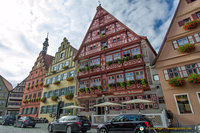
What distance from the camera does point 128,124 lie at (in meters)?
7.98

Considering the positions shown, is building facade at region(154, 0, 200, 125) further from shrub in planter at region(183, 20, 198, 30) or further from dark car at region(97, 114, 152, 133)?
dark car at region(97, 114, 152, 133)

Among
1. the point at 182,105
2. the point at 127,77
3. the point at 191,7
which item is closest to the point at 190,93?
the point at 182,105

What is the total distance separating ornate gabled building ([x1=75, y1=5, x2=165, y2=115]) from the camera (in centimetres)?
1521

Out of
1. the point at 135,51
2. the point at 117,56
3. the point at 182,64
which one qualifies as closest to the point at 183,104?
the point at 182,64

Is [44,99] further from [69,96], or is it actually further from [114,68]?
[114,68]

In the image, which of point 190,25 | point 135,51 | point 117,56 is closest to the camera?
point 190,25

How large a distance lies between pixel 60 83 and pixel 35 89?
10.9 meters

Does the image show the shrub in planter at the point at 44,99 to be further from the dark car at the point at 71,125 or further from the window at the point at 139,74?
the window at the point at 139,74

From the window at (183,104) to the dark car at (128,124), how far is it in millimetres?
6912

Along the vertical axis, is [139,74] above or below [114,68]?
below

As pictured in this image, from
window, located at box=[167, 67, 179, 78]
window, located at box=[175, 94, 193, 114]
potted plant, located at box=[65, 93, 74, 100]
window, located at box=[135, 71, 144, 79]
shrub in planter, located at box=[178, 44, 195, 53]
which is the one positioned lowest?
window, located at box=[175, 94, 193, 114]

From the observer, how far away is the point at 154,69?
50.0 feet

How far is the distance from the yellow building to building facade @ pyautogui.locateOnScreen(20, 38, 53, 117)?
246cm

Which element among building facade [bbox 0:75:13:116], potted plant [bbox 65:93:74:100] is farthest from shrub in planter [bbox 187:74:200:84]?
building facade [bbox 0:75:13:116]
